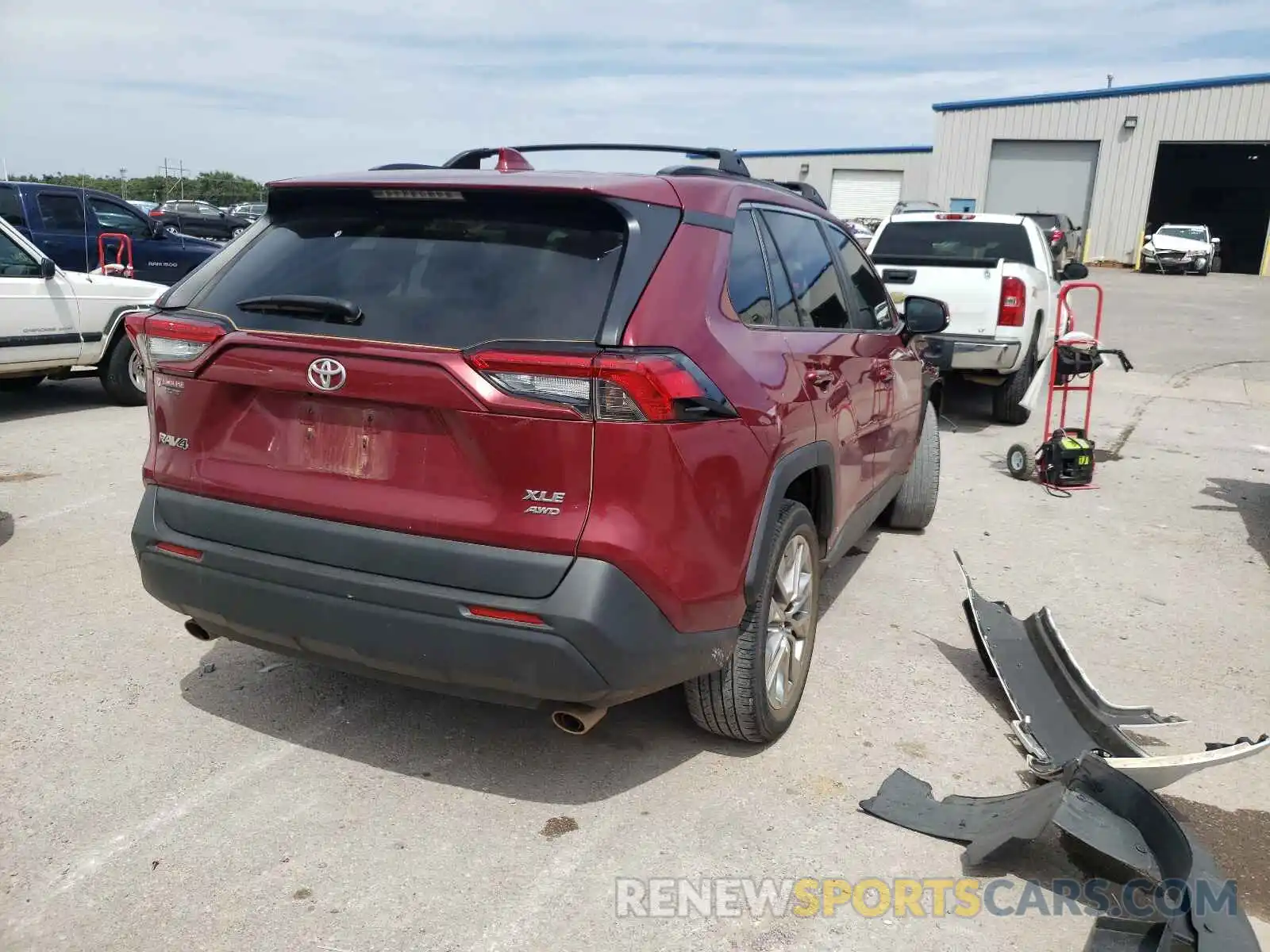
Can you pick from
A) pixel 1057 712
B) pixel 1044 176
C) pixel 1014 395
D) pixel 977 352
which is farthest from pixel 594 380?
pixel 1044 176

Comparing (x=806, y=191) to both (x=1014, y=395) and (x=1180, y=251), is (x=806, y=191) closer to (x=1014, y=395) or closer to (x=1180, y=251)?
(x=1014, y=395)

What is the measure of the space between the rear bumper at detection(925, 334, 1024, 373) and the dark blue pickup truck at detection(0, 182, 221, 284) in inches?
340

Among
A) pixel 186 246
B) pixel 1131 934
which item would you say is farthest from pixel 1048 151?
pixel 1131 934

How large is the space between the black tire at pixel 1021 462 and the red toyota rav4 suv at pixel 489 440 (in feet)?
15.3

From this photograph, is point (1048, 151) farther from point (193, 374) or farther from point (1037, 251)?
point (193, 374)

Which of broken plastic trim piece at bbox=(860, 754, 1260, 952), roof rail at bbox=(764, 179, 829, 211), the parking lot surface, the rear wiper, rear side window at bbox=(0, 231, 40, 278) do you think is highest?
roof rail at bbox=(764, 179, 829, 211)

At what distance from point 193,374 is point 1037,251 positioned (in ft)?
30.0

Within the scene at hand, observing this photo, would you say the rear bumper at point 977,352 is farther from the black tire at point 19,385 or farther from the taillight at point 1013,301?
the black tire at point 19,385

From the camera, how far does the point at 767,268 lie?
11.2ft

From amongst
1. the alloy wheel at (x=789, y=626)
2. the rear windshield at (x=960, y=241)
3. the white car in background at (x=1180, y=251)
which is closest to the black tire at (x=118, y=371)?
the rear windshield at (x=960, y=241)

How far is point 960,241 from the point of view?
10.2 metres

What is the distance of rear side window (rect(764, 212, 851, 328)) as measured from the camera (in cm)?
366

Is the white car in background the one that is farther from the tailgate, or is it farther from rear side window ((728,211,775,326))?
the tailgate

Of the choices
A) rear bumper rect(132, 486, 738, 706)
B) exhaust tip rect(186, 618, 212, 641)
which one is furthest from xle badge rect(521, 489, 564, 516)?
exhaust tip rect(186, 618, 212, 641)
